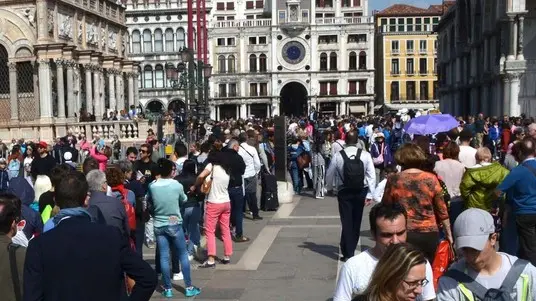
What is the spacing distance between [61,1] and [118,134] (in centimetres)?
764

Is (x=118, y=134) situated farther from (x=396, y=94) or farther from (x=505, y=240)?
(x=396, y=94)

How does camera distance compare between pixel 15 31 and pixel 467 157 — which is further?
pixel 15 31

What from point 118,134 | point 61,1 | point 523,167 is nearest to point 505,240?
point 523,167

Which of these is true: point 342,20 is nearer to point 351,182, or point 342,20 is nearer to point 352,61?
point 352,61

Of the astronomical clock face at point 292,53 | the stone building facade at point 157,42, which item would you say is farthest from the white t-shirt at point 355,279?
the astronomical clock face at point 292,53

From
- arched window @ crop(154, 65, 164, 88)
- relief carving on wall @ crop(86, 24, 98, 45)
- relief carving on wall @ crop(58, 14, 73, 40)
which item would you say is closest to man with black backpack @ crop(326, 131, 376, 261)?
relief carving on wall @ crop(58, 14, 73, 40)

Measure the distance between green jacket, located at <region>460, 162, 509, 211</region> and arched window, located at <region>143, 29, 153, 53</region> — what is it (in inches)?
2633

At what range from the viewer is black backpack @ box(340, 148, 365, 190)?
9570 mm

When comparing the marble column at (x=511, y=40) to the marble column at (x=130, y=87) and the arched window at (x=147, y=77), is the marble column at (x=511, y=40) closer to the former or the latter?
the marble column at (x=130, y=87)

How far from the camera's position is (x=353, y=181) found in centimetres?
962

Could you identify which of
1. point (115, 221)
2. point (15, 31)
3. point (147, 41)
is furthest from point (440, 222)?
point (147, 41)

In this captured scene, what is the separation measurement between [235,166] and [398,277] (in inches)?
315

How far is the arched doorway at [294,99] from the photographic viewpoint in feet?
267

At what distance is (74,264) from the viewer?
4.23 m
